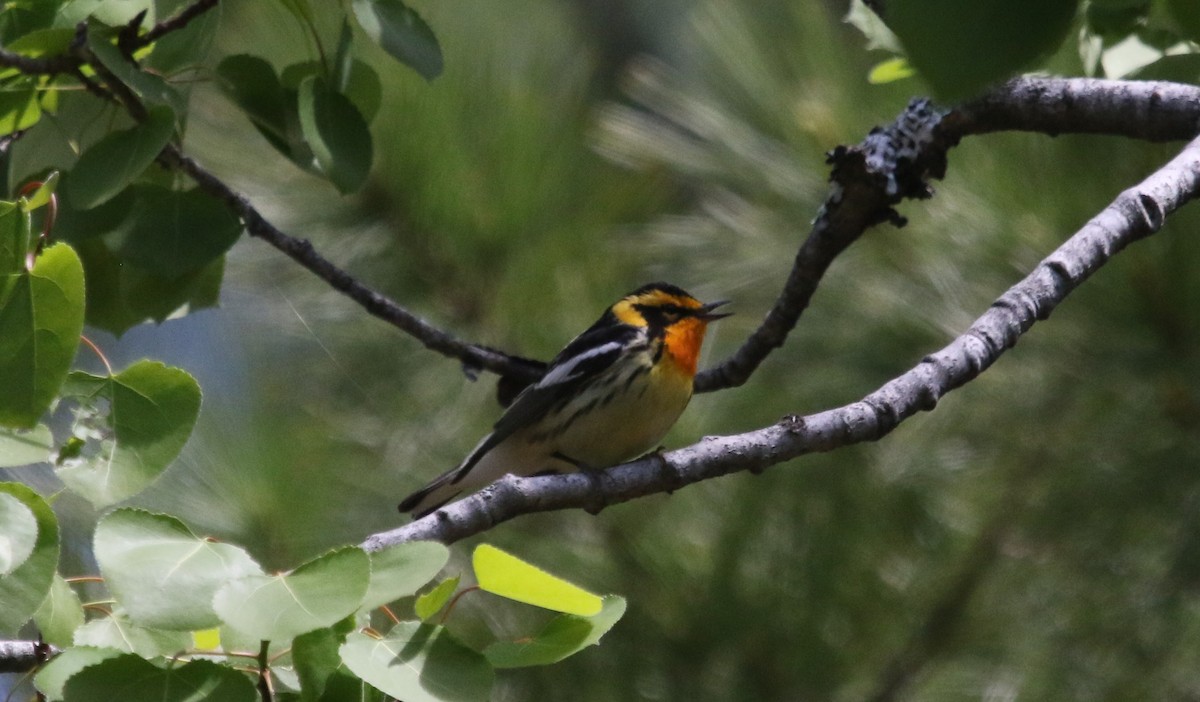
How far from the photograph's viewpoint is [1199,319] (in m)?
2.64

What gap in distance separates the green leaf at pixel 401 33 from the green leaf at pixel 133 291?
1.72 feet

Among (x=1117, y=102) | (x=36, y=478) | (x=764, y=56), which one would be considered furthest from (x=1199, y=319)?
→ (x=36, y=478)

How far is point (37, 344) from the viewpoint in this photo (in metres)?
1.17

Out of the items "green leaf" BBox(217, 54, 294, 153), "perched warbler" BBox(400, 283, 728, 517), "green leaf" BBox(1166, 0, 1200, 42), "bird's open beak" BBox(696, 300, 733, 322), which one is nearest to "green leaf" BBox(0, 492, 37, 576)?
"green leaf" BBox(217, 54, 294, 153)

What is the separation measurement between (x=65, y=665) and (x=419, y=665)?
12.4 inches

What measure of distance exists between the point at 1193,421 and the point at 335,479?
2147 mm

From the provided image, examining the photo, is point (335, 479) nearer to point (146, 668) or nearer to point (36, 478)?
point (36, 478)

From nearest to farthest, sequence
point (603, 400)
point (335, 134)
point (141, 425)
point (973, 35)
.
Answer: point (973, 35), point (141, 425), point (335, 134), point (603, 400)

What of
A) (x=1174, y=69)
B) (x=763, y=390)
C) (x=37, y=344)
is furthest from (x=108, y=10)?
(x=763, y=390)

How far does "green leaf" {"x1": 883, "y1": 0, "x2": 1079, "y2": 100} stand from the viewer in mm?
339

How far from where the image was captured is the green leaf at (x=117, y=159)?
63.0 inches

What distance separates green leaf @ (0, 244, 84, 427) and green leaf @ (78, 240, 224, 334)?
0.69 m

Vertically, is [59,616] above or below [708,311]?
below

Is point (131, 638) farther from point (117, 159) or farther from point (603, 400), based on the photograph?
point (603, 400)
